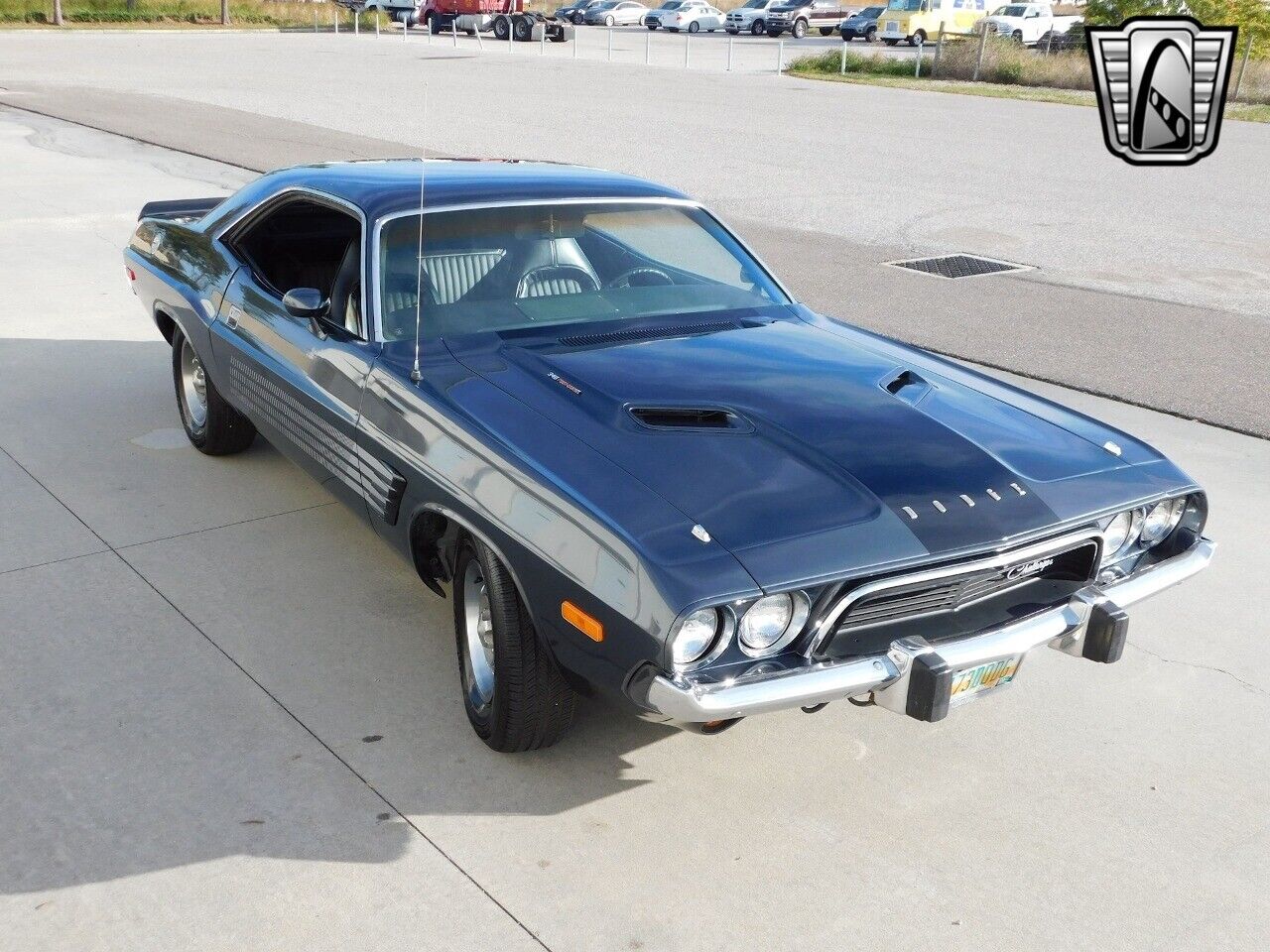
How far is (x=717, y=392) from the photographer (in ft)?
12.7

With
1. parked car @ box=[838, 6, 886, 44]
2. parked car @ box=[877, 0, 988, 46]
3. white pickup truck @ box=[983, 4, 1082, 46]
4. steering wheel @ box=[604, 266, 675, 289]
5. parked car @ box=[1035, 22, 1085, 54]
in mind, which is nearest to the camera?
steering wheel @ box=[604, 266, 675, 289]

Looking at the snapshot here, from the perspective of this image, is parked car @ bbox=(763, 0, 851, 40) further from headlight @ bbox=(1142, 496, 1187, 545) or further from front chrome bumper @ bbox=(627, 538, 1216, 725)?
front chrome bumper @ bbox=(627, 538, 1216, 725)

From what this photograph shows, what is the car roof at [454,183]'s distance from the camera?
180 inches

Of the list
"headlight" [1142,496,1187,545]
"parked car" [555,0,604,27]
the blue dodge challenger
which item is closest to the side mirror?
the blue dodge challenger

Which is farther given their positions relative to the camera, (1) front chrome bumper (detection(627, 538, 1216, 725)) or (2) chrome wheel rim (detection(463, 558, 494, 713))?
(2) chrome wheel rim (detection(463, 558, 494, 713))

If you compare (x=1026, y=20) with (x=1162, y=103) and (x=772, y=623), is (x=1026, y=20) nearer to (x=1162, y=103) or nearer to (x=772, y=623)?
(x=1162, y=103)

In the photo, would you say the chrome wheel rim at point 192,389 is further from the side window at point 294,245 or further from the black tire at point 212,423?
the side window at point 294,245

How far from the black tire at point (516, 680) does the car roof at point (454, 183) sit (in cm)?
144

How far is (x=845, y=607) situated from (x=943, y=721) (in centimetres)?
100

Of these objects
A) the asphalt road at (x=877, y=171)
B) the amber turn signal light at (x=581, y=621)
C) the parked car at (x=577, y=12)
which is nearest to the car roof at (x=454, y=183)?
the amber turn signal light at (x=581, y=621)

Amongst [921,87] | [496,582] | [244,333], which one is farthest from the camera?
[921,87]

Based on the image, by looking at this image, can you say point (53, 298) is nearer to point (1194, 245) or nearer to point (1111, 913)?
point (1111, 913)

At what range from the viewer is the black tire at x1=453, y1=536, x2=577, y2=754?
3.48 meters

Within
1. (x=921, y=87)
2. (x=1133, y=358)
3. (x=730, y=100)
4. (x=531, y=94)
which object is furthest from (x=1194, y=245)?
(x=921, y=87)
